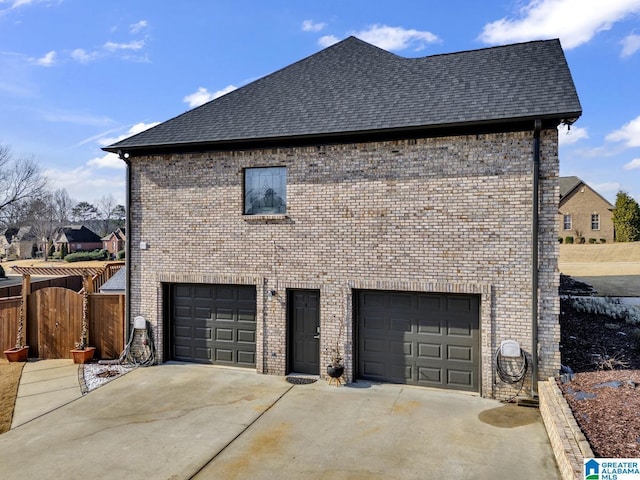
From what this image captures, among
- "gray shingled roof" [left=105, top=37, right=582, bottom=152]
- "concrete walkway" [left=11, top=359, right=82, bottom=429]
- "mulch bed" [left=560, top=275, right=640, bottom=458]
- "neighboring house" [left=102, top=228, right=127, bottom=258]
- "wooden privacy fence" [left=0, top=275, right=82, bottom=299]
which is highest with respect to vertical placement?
"gray shingled roof" [left=105, top=37, right=582, bottom=152]

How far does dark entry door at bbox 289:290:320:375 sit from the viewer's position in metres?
10.3

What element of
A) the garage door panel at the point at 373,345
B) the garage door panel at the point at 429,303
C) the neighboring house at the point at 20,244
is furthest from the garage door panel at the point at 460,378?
the neighboring house at the point at 20,244

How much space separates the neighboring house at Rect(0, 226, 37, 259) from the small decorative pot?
78826 millimetres

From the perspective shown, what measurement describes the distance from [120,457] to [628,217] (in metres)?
50.3

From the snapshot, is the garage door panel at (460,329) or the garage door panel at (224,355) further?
the garage door panel at (224,355)

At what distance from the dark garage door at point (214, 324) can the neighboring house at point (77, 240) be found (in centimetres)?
6555

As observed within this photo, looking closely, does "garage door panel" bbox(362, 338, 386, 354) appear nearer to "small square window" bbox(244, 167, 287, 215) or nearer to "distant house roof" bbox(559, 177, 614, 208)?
"small square window" bbox(244, 167, 287, 215)

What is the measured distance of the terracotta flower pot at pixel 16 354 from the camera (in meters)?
11.7

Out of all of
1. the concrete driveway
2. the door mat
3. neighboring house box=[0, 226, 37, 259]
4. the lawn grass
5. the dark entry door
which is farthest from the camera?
neighboring house box=[0, 226, 37, 259]

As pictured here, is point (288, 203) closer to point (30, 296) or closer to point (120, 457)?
point (120, 457)

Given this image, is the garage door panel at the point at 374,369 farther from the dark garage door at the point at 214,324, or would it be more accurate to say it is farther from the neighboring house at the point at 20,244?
the neighboring house at the point at 20,244

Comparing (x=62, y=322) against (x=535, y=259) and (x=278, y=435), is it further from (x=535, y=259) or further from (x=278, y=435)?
(x=535, y=259)

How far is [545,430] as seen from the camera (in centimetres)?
738

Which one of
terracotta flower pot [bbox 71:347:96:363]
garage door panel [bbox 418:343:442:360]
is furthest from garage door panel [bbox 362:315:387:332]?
terracotta flower pot [bbox 71:347:96:363]
